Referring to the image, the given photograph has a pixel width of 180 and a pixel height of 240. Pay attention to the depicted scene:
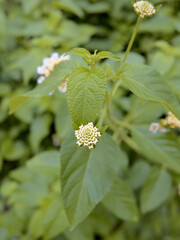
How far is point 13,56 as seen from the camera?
157cm

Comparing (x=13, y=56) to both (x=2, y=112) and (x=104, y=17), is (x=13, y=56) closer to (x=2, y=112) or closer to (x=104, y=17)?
(x=2, y=112)

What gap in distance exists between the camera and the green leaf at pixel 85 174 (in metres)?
0.66

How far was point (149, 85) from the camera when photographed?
59cm

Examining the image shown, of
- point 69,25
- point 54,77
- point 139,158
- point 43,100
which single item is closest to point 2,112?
point 43,100

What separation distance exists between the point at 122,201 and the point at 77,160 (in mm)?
319

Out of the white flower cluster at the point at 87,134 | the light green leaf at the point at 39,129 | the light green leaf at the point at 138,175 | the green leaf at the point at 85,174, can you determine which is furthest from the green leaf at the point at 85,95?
the light green leaf at the point at 39,129

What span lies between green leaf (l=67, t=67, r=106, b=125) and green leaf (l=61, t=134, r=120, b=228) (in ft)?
0.43

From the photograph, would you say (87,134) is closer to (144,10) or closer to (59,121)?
(144,10)

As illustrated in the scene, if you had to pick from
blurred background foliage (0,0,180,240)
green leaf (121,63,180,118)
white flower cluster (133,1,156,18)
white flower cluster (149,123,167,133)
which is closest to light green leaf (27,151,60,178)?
blurred background foliage (0,0,180,240)

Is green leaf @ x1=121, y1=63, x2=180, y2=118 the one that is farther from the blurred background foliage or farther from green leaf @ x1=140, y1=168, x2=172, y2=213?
green leaf @ x1=140, y1=168, x2=172, y2=213

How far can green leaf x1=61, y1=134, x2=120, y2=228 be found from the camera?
662 mm

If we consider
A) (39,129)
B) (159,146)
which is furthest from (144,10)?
(39,129)

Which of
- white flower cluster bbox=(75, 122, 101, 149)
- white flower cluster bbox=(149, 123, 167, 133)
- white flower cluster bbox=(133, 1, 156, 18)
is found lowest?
white flower cluster bbox=(149, 123, 167, 133)

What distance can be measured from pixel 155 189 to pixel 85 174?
421mm
